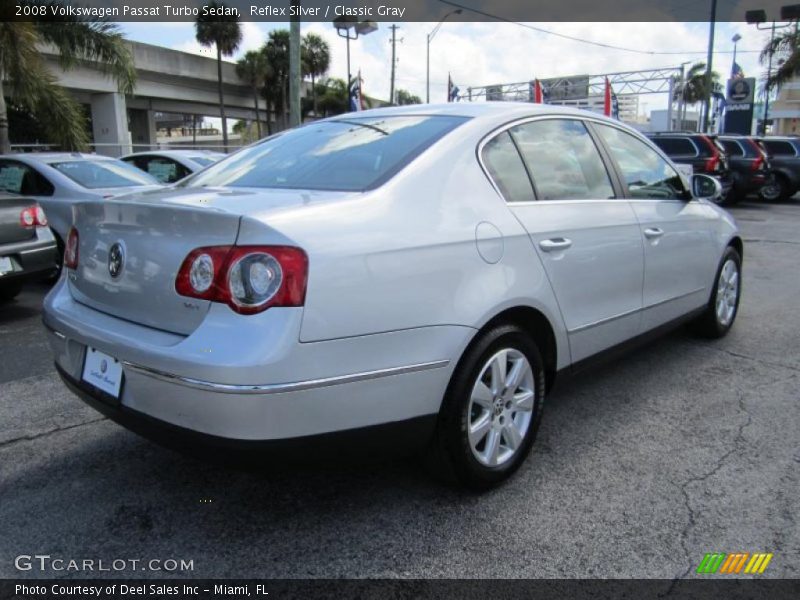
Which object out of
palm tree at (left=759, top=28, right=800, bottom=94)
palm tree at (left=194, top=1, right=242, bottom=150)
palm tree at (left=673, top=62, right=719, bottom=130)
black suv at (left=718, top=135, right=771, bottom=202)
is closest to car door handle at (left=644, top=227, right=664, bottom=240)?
black suv at (left=718, top=135, right=771, bottom=202)

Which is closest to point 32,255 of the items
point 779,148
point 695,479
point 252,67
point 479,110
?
point 479,110

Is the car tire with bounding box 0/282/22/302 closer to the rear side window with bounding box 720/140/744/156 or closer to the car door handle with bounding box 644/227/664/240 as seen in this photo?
the car door handle with bounding box 644/227/664/240

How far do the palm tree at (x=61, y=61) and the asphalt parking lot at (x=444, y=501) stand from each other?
34.8 ft

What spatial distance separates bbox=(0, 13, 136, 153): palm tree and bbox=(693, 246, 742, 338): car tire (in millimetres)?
12490

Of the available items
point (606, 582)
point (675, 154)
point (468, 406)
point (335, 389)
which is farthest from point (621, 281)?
point (675, 154)

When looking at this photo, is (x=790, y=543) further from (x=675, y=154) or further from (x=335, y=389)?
(x=675, y=154)

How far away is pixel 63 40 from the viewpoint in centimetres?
1309

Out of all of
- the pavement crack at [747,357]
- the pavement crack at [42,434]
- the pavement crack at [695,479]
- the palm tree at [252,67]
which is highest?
the palm tree at [252,67]

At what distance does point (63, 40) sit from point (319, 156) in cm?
1286

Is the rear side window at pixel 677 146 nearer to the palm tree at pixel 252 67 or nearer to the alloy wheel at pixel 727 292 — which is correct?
the alloy wheel at pixel 727 292

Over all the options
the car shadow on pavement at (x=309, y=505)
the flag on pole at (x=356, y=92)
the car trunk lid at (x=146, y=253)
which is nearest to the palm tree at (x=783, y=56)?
the flag on pole at (x=356, y=92)

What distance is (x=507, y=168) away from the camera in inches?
114

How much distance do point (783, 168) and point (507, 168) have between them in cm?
1855

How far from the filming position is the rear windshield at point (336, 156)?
8.59 ft
